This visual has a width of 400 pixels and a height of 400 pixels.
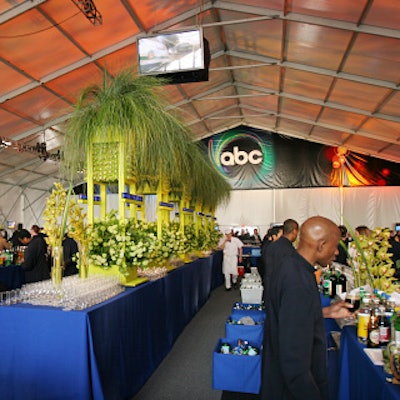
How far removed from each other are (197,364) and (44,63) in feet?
23.0

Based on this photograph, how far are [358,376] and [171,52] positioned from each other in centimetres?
454

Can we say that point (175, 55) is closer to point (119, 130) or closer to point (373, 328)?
point (119, 130)

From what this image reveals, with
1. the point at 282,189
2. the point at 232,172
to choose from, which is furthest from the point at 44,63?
the point at 282,189

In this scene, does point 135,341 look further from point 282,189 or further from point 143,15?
point 282,189

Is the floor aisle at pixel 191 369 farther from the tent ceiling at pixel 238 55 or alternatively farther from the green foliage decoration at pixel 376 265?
the tent ceiling at pixel 238 55

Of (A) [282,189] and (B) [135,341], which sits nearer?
(B) [135,341]

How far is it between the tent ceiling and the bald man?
9.64 feet

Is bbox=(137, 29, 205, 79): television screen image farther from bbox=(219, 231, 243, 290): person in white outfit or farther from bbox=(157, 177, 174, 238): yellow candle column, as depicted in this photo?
bbox=(219, 231, 243, 290): person in white outfit

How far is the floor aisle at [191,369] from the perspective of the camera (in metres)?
3.30

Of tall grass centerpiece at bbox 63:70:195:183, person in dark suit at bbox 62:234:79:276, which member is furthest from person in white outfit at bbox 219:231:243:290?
tall grass centerpiece at bbox 63:70:195:183

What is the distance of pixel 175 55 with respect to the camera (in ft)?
17.4

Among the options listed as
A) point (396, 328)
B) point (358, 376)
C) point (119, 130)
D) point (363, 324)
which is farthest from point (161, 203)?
point (396, 328)

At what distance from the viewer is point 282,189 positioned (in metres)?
16.2

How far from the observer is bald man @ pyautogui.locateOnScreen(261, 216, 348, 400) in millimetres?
1380
